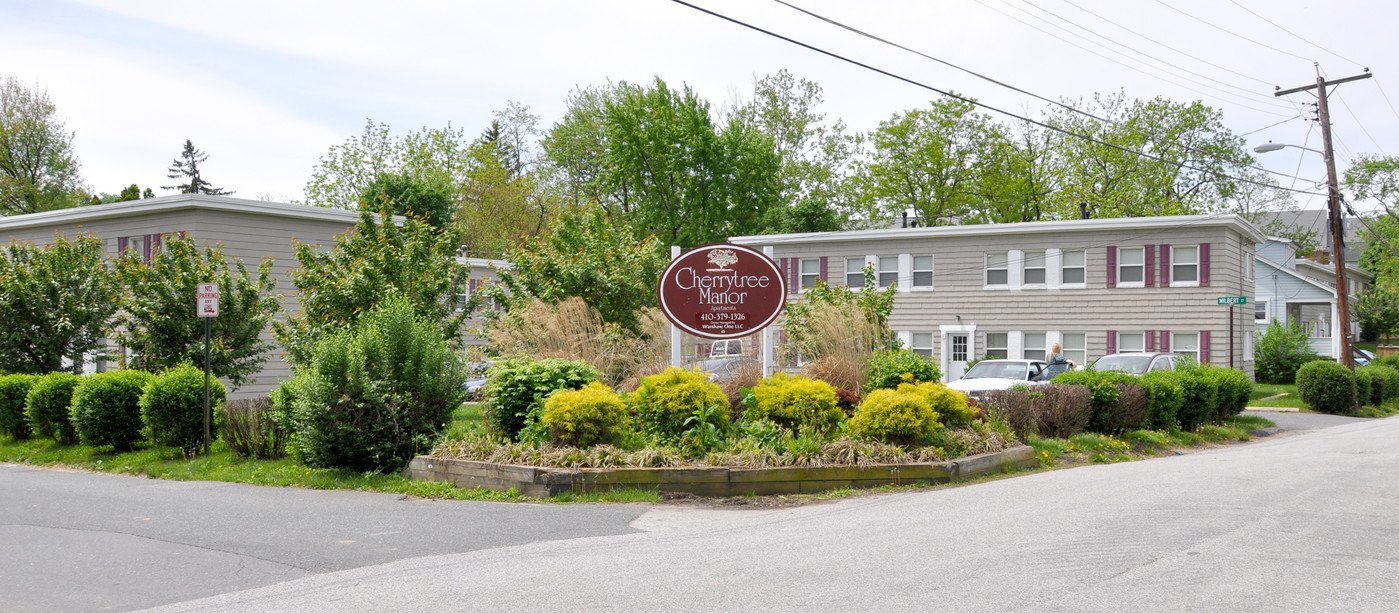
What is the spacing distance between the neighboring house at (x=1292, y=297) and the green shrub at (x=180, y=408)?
40.9 meters

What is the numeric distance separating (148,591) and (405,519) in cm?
272

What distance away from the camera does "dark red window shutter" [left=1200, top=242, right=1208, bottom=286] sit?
27391 mm

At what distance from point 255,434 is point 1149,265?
23.3 metres

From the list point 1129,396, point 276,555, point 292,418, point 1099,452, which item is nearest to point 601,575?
point 276,555

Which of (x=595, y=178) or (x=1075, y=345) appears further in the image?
(x=595, y=178)

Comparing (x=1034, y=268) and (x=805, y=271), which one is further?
(x=805, y=271)

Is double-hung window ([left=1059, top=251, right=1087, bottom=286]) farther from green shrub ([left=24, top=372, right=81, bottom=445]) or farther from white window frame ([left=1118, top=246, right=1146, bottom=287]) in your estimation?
green shrub ([left=24, top=372, right=81, bottom=445])

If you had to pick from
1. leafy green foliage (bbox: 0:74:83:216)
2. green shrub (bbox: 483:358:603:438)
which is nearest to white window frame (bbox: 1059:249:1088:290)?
green shrub (bbox: 483:358:603:438)

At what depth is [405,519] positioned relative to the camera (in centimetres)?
909

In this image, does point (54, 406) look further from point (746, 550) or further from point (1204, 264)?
point (1204, 264)

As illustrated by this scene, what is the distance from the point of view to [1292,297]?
45094 millimetres

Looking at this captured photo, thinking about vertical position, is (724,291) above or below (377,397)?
above

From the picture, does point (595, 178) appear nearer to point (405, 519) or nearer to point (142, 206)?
point (142, 206)

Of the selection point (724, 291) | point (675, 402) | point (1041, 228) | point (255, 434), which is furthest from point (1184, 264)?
point (255, 434)
